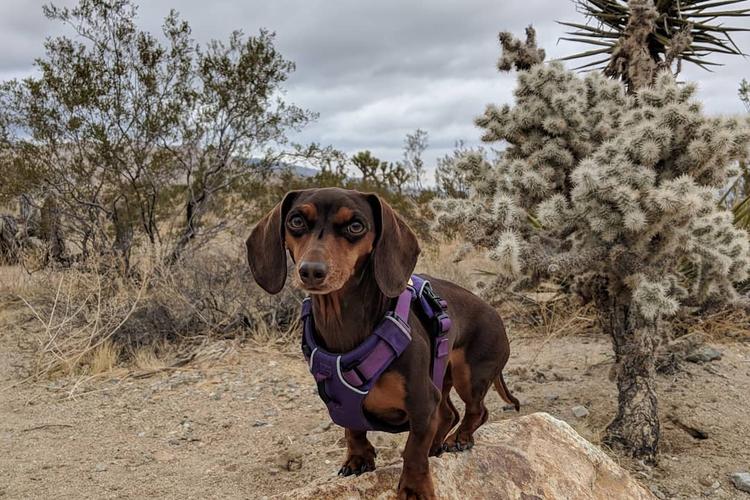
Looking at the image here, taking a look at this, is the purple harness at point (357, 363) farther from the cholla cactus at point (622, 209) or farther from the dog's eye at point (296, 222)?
the cholla cactus at point (622, 209)

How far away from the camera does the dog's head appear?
7.13ft

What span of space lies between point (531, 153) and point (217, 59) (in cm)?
543

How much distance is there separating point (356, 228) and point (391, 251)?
0.15 m

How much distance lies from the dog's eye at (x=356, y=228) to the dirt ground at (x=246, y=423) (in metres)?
2.28

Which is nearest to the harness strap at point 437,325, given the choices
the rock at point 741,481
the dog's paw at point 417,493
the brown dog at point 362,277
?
the brown dog at point 362,277

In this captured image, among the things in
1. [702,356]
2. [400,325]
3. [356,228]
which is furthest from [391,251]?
[702,356]

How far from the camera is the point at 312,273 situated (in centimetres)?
208

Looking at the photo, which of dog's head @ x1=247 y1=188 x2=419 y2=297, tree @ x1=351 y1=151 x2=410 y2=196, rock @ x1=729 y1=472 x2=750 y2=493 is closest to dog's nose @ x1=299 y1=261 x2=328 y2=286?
dog's head @ x1=247 y1=188 x2=419 y2=297

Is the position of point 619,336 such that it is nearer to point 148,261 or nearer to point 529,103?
point 529,103

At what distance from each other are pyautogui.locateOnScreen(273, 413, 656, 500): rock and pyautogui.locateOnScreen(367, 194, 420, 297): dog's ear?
872 millimetres

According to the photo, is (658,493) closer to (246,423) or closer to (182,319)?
(246,423)

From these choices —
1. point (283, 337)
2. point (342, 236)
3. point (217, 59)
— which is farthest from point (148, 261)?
point (342, 236)

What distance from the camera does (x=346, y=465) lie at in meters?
2.79

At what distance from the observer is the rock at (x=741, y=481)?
3740mm
